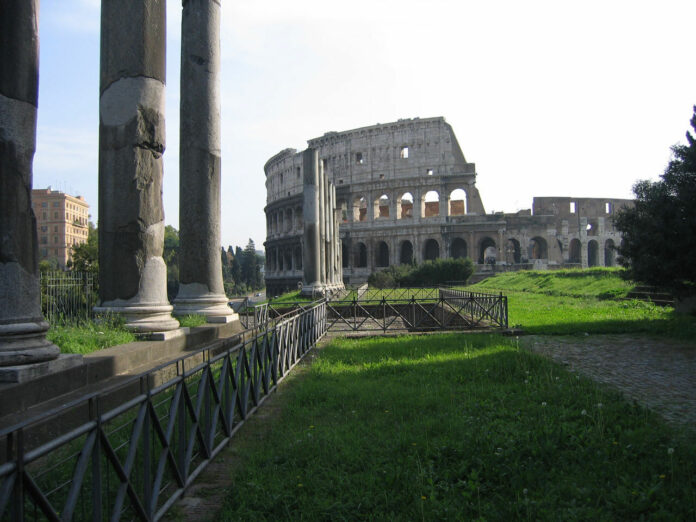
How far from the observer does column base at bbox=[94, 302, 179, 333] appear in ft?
20.6

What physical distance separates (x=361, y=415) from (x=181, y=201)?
5.37 meters

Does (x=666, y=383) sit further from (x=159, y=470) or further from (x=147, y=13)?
(x=147, y=13)

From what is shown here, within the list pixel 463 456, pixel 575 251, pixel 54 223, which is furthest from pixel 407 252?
pixel 54 223

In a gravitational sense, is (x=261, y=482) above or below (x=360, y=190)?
below

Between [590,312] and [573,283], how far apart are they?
11.2 meters

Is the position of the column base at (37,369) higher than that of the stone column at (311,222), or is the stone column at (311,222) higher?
the stone column at (311,222)

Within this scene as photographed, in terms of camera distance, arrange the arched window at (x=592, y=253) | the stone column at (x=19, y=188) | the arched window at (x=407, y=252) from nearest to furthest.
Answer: the stone column at (x=19, y=188)
the arched window at (x=407, y=252)
the arched window at (x=592, y=253)

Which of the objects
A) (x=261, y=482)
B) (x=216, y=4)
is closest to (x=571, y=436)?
(x=261, y=482)

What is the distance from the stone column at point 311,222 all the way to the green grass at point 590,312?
8.44 m

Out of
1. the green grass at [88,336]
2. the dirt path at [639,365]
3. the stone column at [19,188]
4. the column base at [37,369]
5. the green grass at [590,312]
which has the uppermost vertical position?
the stone column at [19,188]

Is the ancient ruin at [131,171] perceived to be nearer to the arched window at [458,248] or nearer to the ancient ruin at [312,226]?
the ancient ruin at [312,226]

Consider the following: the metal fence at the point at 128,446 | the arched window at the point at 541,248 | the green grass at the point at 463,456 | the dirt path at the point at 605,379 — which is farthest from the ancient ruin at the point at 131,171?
the arched window at the point at 541,248

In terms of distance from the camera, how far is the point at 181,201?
8602 millimetres

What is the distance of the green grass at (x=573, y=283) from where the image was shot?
21281 millimetres
